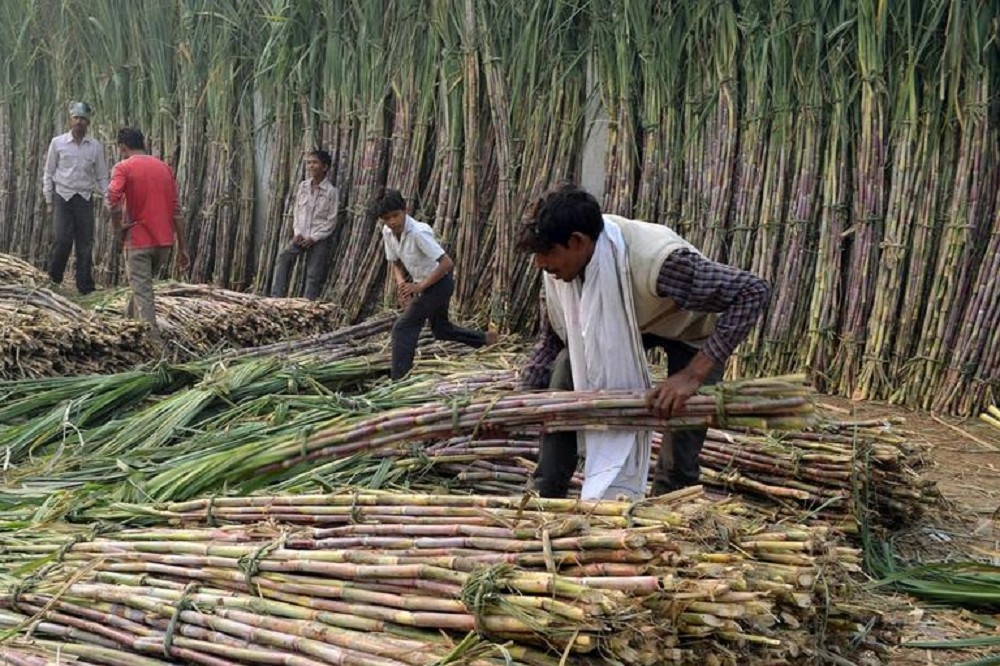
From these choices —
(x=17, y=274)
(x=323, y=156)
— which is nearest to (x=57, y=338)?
(x=17, y=274)

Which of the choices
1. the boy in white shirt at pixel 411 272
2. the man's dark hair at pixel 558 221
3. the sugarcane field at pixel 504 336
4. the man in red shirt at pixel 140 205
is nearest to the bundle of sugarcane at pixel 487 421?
the sugarcane field at pixel 504 336

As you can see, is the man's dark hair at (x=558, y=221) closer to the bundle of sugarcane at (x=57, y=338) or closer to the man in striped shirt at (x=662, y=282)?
the man in striped shirt at (x=662, y=282)

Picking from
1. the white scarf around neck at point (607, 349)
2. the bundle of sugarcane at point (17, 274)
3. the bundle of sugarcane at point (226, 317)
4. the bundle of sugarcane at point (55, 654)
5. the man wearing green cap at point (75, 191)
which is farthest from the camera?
the man wearing green cap at point (75, 191)

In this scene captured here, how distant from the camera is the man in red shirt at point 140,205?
6.96 meters

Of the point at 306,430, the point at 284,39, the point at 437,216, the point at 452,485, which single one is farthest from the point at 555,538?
the point at 284,39

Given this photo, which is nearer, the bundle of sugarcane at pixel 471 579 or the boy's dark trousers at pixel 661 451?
the bundle of sugarcane at pixel 471 579

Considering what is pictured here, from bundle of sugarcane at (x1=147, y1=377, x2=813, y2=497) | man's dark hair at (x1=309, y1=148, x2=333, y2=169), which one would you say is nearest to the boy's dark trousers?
bundle of sugarcane at (x1=147, y1=377, x2=813, y2=497)

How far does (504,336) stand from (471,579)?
509cm

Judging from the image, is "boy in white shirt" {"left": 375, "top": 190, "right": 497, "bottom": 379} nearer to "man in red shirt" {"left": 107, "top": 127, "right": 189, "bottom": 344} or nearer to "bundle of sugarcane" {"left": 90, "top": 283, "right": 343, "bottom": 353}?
"bundle of sugarcane" {"left": 90, "top": 283, "right": 343, "bottom": 353}

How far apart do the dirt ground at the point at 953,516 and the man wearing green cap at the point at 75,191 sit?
6.57 m

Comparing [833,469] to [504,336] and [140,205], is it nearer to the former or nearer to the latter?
[504,336]

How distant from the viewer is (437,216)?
807cm

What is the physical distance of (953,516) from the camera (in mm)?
4285

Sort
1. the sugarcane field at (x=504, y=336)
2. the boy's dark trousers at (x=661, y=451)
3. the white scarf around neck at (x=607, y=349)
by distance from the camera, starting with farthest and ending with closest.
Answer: the boy's dark trousers at (x=661, y=451) → the white scarf around neck at (x=607, y=349) → the sugarcane field at (x=504, y=336)
